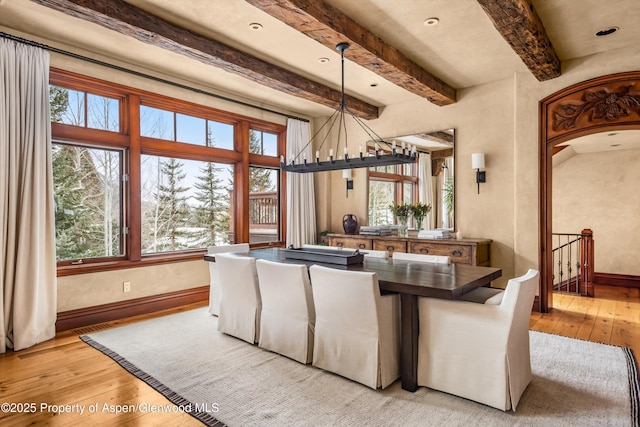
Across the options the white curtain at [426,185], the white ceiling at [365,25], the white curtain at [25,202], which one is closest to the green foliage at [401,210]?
the white curtain at [426,185]

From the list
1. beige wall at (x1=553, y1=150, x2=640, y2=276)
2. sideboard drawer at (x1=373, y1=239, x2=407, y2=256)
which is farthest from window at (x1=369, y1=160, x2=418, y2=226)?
beige wall at (x1=553, y1=150, x2=640, y2=276)

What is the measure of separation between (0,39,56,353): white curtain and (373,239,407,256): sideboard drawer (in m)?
3.66

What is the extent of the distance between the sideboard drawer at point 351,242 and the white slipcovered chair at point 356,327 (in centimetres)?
262

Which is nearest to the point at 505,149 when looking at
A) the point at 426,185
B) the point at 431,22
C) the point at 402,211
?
the point at 426,185

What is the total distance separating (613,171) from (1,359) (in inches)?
367

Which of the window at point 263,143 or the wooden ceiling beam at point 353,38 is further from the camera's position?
the window at point 263,143

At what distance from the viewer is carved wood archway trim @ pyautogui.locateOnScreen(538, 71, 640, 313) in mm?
3740

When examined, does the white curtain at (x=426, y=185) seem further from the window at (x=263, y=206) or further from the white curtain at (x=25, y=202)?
the white curtain at (x=25, y=202)

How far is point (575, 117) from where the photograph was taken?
4.04m

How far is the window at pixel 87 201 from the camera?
3.75 meters

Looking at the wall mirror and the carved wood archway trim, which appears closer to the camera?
the carved wood archway trim

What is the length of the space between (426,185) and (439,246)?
1020 mm

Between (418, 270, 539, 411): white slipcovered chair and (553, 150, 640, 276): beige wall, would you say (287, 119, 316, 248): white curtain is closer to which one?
(418, 270, 539, 411): white slipcovered chair

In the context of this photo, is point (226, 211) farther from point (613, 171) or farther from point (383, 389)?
point (613, 171)
